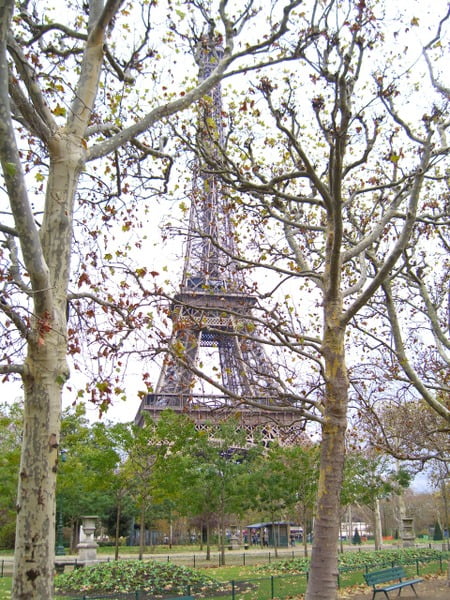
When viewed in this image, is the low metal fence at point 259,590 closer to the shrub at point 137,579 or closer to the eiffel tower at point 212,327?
the shrub at point 137,579

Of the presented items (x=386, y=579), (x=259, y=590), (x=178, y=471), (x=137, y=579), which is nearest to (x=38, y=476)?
(x=386, y=579)

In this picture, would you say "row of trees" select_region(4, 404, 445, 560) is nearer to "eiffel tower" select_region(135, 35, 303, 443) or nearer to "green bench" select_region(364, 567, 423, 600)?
"green bench" select_region(364, 567, 423, 600)

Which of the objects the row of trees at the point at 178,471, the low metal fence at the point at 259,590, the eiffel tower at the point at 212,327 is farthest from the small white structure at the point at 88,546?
the eiffel tower at the point at 212,327

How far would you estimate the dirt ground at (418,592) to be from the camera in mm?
13822

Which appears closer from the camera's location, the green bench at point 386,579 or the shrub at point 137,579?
the green bench at point 386,579

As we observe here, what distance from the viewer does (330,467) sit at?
26.9ft

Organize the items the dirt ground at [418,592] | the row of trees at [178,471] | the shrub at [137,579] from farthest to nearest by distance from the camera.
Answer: the row of trees at [178,471], the shrub at [137,579], the dirt ground at [418,592]

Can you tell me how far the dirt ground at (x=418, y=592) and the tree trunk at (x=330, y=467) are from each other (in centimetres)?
743

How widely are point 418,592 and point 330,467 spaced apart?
355 inches

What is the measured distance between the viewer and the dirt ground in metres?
13.8

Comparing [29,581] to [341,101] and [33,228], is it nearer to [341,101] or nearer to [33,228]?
[33,228]

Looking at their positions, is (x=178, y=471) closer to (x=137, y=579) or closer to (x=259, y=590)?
(x=137, y=579)

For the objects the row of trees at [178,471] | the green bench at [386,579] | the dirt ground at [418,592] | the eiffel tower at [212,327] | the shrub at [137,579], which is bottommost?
the dirt ground at [418,592]

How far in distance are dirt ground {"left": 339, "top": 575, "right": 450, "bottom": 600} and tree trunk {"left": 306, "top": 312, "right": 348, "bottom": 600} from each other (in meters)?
7.43
